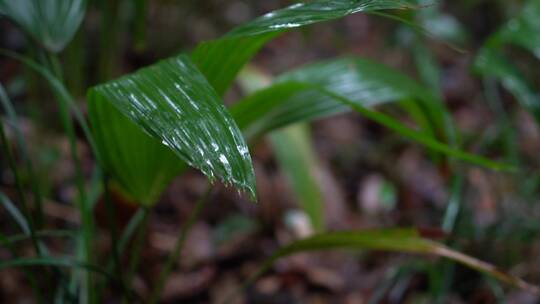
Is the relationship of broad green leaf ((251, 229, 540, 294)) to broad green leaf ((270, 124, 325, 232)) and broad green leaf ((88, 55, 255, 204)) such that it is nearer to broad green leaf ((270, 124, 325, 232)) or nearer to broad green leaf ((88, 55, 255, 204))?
broad green leaf ((88, 55, 255, 204))

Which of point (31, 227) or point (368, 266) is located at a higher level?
point (31, 227)

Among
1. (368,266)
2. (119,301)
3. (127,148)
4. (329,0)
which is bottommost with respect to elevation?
(368,266)

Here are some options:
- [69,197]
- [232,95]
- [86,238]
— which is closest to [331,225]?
[232,95]

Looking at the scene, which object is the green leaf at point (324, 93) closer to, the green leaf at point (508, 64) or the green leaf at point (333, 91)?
the green leaf at point (333, 91)

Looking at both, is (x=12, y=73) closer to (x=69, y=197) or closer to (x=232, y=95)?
(x=69, y=197)

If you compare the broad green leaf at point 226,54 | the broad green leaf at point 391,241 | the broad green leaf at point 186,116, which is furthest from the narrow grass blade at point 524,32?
the broad green leaf at point 186,116

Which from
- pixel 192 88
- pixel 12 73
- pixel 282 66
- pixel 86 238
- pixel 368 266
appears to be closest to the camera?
pixel 192 88
